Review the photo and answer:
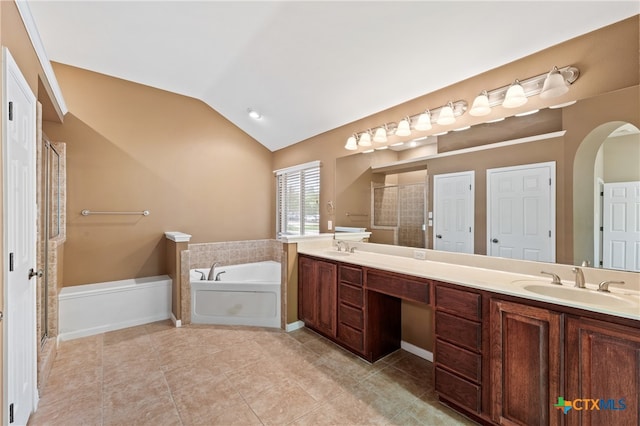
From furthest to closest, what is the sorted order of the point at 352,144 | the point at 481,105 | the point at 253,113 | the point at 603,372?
1. the point at 253,113
2. the point at 352,144
3. the point at 481,105
4. the point at 603,372

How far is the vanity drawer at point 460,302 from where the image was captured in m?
1.75

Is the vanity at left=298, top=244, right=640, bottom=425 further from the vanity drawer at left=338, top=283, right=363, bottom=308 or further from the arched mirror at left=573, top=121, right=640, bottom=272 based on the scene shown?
the arched mirror at left=573, top=121, right=640, bottom=272

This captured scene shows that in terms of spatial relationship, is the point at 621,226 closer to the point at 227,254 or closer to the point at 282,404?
the point at 282,404

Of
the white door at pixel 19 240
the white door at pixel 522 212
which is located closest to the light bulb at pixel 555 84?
the white door at pixel 522 212

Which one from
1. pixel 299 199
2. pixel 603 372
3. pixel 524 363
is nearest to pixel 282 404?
pixel 524 363

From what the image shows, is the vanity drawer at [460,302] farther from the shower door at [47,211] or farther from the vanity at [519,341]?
the shower door at [47,211]

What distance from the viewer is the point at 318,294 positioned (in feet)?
9.75

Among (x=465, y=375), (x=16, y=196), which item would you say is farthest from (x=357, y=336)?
(x=16, y=196)

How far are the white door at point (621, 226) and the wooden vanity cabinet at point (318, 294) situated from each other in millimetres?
1911

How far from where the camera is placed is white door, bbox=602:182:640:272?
1.60 metres

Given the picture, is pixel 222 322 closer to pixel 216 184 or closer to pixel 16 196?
pixel 216 184

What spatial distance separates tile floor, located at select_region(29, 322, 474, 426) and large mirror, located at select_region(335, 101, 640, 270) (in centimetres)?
121

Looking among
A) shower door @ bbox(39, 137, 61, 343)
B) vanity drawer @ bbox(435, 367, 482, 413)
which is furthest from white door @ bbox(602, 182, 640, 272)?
shower door @ bbox(39, 137, 61, 343)

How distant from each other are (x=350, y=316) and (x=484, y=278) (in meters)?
1.21
